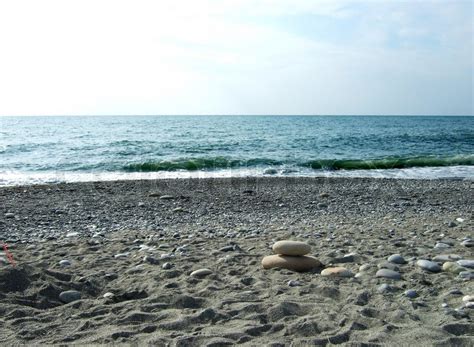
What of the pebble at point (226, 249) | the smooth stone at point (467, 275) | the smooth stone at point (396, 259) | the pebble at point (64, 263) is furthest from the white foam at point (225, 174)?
the smooth stone at point (467, 275)

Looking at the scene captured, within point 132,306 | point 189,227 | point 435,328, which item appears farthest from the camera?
point 189,227

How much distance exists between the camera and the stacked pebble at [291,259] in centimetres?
501

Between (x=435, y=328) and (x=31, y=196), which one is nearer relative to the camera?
(x=435, y=328)

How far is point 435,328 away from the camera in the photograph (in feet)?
11.0

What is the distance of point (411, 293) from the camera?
4117 mm

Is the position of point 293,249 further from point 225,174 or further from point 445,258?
point 225,174

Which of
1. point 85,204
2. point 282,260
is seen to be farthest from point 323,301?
point 85,204

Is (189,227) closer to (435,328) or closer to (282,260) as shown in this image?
(282,260)

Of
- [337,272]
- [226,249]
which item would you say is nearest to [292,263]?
[337,272]

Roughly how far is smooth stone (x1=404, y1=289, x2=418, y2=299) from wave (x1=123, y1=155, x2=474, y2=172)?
14.6 metres

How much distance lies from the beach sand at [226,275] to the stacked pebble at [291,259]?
0.41ft

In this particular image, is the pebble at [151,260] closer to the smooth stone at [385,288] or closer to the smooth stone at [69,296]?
the smooth stone at [69,296]

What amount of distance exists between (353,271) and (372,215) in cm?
422

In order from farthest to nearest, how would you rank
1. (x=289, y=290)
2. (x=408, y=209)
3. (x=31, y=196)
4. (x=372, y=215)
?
(x=31, y=196), (x=408, y=209), (x=372, y=215), (x=289, y=290)
